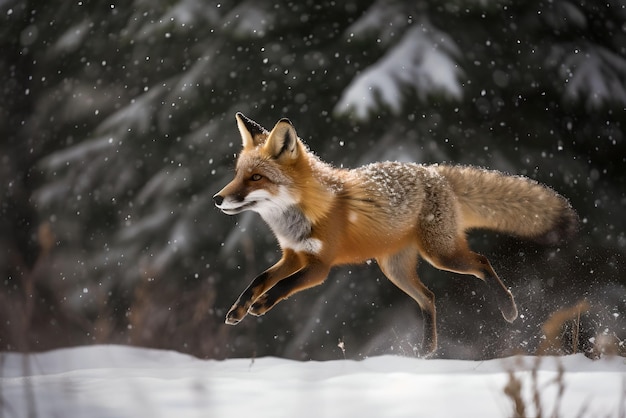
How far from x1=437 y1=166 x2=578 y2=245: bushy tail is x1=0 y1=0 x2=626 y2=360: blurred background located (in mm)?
830

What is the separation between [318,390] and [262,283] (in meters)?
0.65

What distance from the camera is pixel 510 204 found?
4.36 metres

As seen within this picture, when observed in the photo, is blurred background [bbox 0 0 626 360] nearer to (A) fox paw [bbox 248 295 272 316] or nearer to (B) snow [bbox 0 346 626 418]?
(B) snow [bbox 0 346 626 418]

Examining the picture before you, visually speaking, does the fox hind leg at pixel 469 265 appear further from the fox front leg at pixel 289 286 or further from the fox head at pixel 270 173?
the fox head at pixel 270 173

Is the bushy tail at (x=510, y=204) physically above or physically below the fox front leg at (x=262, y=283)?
below

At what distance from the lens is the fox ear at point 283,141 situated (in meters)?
3.42

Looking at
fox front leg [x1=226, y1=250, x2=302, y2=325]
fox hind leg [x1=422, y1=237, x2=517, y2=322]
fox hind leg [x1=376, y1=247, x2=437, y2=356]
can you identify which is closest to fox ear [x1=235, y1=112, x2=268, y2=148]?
fox front leg [x1=226, y1=250, x2=302, y2=325]

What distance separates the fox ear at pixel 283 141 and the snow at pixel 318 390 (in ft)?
4.11

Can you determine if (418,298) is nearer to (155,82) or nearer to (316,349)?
(316,349)

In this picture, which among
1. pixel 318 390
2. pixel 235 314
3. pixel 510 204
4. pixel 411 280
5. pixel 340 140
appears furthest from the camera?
pixel 340 140

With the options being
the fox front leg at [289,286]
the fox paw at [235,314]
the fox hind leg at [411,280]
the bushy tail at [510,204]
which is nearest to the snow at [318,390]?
the fox hind leg at [411,280]

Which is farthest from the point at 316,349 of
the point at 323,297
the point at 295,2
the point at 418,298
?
the point at 295,2

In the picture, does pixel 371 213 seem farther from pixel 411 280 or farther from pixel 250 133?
pixel 250 133

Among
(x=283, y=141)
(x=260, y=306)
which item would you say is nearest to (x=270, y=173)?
(x=283, y=141)
